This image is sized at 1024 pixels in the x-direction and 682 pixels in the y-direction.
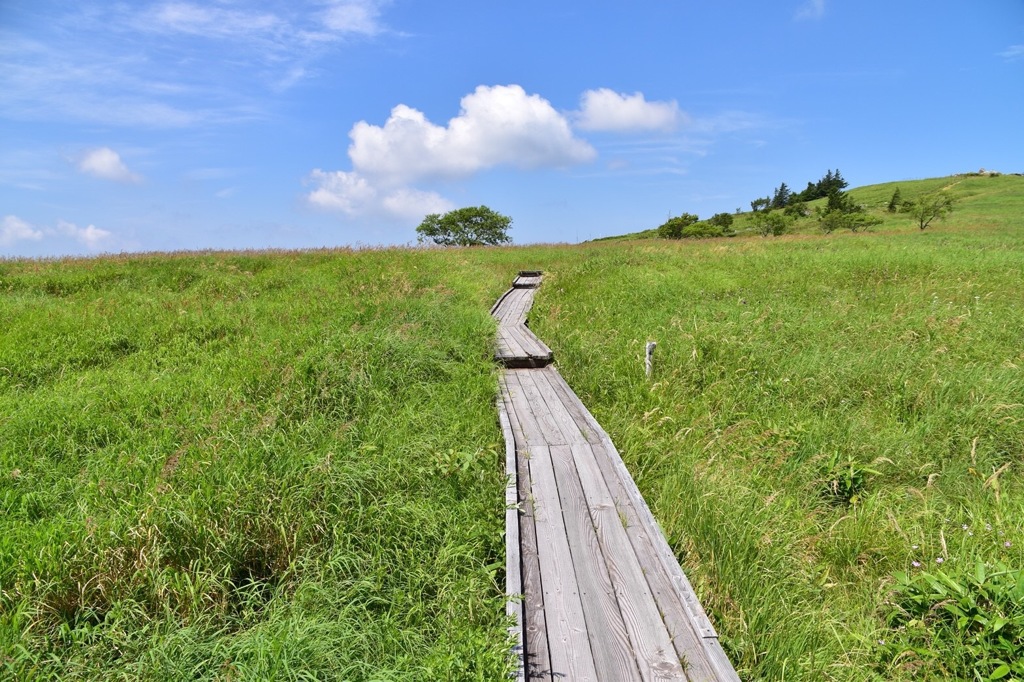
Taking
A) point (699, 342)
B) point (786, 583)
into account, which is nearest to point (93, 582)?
point (786, 583)

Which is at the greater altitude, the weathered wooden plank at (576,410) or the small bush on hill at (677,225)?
the small bush on hill at (677,225)

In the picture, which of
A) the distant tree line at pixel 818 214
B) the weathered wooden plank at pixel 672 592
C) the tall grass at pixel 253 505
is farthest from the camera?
Result: the distant tree line at pixel 818 214

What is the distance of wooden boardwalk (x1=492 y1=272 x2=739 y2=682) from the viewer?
2619 mm

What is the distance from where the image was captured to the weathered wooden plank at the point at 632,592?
2.62 meters

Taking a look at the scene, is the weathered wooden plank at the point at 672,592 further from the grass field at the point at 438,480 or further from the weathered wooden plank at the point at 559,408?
the weathered wooden plank at the point at 559,408

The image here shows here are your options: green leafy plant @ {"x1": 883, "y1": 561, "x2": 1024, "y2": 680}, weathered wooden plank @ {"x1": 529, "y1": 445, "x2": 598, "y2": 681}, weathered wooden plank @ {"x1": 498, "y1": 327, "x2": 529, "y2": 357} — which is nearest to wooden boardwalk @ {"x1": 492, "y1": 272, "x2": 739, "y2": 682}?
weathered wooden plank @ {"x1": 529, "y1": 445, "x2": 598, "y2": 681}

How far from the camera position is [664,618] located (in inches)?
115

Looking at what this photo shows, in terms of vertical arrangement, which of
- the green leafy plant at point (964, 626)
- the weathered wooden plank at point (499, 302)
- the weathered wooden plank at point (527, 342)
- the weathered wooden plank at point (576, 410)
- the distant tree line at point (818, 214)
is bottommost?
the green leafy plant at point (964, 626)

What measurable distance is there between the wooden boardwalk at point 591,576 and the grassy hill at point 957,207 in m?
36.2

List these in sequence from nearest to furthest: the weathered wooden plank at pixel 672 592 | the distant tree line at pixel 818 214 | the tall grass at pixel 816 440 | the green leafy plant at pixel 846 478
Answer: the weathered wooden plank at pixel 672 592 < the tall grass at pixel 816 440 < the green leafy plant at pixel 846 478 < the distant tree line at pixel 818 214

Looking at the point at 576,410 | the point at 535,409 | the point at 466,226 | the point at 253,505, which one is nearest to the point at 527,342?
the point at 535,409

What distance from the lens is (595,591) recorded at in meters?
3.13

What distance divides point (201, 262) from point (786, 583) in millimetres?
17145

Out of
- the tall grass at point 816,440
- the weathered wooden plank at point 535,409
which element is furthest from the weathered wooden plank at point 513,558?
the tall grass at point 816,440
